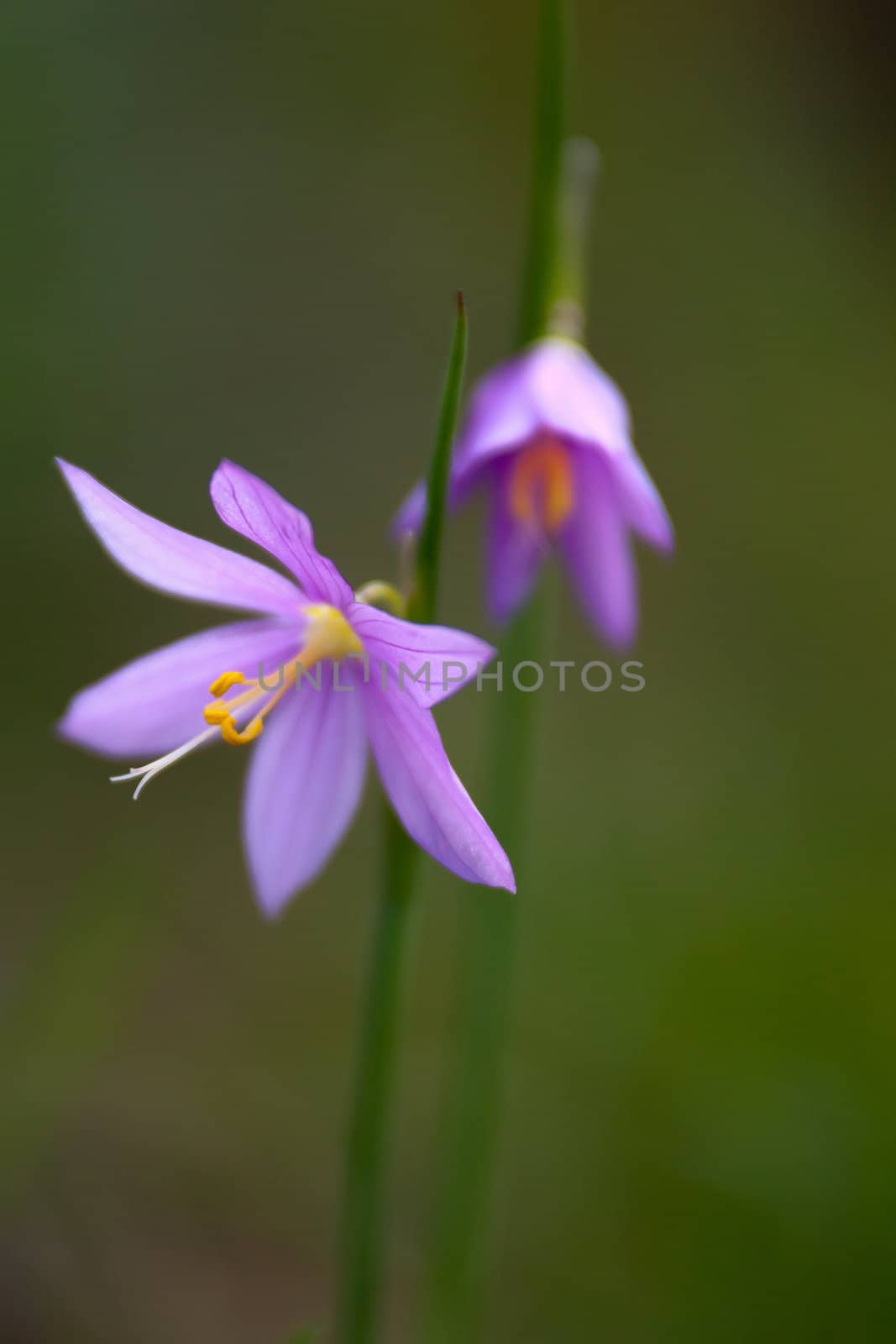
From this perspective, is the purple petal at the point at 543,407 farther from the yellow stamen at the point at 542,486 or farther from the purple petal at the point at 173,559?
the purple petal at the point at 173,559

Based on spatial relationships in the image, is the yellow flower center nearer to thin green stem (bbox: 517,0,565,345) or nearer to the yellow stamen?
the yellow stamen

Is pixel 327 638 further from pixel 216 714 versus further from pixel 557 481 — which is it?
pixel 557 481

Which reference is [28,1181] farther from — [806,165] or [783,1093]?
[806,165]

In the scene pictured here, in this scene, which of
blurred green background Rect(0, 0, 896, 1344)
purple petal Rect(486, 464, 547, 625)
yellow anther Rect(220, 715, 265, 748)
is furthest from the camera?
blurred green background Rect(0, 0, 896, 1344)

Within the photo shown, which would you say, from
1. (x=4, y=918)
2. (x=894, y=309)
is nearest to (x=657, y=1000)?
(x=4, y=918)

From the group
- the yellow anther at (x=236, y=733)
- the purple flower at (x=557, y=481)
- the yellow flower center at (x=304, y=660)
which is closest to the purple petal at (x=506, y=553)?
the purple flower at (x=557, y=481)

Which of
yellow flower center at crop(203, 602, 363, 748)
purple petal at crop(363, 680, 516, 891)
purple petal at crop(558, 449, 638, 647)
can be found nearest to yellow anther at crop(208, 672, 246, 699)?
yellow flower center at crop(203, 602, 363, 748)

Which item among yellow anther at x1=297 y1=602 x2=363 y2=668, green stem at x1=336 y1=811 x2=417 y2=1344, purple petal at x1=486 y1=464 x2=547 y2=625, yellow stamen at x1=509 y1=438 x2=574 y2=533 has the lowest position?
green stem at x1=336 y1=811 x2=417 y2=1344

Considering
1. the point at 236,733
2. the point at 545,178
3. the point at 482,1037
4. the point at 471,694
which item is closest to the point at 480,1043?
the point at 482,1037
